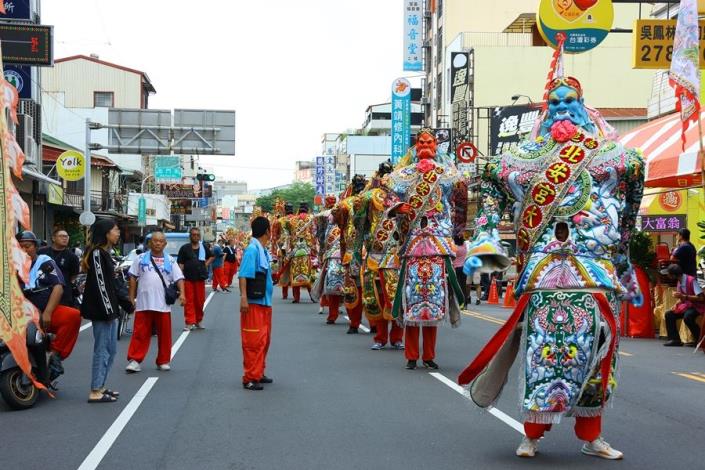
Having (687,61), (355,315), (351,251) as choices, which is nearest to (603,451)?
(687,61)

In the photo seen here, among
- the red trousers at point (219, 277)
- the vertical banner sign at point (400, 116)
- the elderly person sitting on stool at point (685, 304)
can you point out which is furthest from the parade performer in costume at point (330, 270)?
the vertical banner sign at point (400, 116)

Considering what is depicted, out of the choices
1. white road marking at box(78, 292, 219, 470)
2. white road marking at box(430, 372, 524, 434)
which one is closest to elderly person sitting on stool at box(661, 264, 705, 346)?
white road marking at box(430, 372, 524, 434)

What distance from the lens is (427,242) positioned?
1110 cm

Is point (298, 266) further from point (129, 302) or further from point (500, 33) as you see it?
point (500, 33)

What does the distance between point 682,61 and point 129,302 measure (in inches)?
215

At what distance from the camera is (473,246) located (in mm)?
6504

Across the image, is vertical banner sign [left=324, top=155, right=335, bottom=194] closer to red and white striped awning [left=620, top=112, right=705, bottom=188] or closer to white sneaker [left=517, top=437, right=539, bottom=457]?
red and white striped awning [left=620, top=112, right=705, bottom=188]

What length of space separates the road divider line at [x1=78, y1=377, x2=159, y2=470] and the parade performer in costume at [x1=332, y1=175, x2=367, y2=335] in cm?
565

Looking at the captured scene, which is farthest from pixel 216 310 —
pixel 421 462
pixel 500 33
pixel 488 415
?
pixel 500 33

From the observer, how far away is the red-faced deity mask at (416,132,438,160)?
11.3m

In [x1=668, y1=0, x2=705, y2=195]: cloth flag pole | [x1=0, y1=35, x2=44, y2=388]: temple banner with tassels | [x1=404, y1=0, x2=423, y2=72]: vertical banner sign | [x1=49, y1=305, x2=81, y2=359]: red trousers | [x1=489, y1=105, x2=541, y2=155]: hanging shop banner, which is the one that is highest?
[x1=404, y1=0, x2=423, y2=72]: vertical banner sign

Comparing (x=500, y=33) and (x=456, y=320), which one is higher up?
(x=500, y=33)

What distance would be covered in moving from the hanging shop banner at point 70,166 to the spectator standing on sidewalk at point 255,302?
23.6 m

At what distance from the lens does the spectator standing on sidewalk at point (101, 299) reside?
9141 millimetres
